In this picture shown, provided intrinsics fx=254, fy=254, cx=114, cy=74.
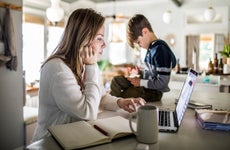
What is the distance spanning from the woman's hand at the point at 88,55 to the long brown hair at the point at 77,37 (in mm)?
23

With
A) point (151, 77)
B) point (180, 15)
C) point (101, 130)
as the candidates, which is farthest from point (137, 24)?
point (180, 15)

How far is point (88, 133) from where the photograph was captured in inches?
37.9

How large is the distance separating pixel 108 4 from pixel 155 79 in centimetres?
688

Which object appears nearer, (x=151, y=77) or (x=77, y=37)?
(x=77, y=37)

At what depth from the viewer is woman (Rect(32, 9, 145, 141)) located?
1.18 m

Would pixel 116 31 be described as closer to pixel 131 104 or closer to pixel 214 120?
pixel 131 104

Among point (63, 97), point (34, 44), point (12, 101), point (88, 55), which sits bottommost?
point (12, 101)

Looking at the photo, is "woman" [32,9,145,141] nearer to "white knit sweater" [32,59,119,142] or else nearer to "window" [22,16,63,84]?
"white knit sweater" [32,59,119,142]

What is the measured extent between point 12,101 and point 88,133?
1.72m

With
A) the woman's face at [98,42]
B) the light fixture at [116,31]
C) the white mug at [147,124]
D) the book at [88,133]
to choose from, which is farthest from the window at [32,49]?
the white mug at [147,124]

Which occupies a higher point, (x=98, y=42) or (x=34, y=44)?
(x=34, y=44)

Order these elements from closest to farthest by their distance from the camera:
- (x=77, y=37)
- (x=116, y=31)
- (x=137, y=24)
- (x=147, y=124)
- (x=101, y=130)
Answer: (x=147, y=124) < (x=101, y=130) < (x=77, y=37) < (x=137, y=24) < (x=116, y=31)

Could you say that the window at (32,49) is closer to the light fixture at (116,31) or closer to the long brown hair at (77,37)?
the light fixture at (116,31)

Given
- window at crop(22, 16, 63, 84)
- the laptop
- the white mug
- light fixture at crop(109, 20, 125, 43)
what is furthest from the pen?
window at crop(22, 16, 63, 84)
